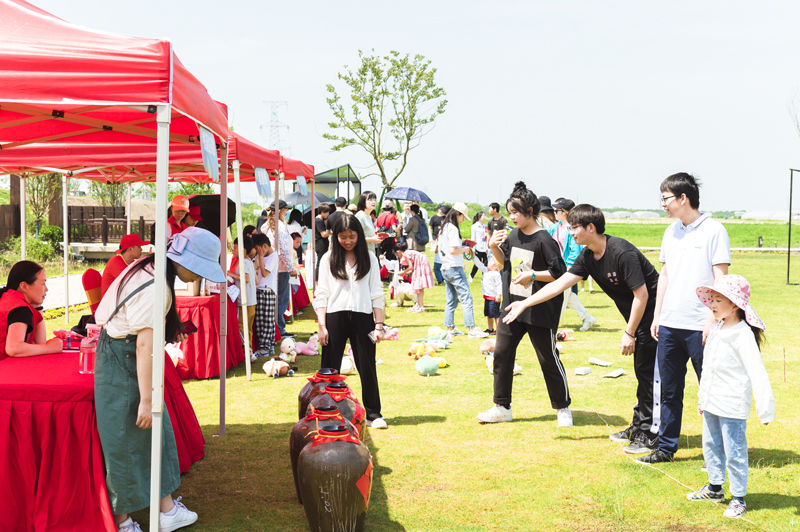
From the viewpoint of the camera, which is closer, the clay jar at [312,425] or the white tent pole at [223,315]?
the clay jar at [312,425]

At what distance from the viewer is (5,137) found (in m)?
5.94

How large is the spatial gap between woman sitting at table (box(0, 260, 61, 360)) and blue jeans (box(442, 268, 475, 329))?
6237 mm

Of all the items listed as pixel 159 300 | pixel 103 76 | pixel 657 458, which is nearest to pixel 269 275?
pixel 657 458

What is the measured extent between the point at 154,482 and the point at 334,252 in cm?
252

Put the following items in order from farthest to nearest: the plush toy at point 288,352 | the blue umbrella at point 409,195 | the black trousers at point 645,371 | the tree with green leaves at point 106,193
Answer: the tree with green leaves at point 106,193
the blue umbrella at point 409,195
the plush toy at point 288,352
the black trousers at point 645,371

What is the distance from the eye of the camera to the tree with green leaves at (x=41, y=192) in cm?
2583

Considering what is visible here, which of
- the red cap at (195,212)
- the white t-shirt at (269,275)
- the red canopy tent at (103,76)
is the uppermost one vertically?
the red canopy tent at (103,76)

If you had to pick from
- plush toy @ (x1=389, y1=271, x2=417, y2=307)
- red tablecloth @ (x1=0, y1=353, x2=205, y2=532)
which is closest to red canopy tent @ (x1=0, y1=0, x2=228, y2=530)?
red tablecloth @ (x1=0, y1=353, x2=205, y2=532)

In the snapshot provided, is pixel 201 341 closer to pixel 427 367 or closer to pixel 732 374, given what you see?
pixel 427 367

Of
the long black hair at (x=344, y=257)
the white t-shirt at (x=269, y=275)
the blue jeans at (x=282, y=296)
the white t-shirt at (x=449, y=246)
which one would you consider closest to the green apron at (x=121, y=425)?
the long black hair at (x=344, y=257)

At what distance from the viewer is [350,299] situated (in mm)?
5855

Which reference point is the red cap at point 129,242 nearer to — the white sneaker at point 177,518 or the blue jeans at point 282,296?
the white sneaker at point 177,518

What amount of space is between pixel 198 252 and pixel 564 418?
3.74 m

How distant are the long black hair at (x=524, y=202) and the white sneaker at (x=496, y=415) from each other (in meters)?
1.75
